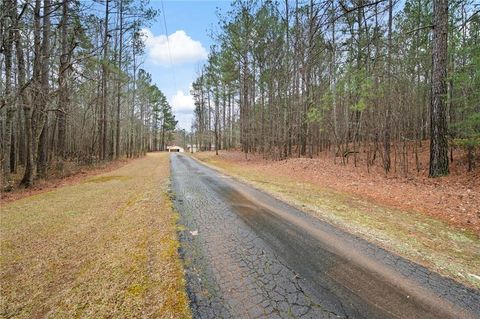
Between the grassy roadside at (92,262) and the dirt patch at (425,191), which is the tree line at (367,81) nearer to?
the dirt patch at (425,191)

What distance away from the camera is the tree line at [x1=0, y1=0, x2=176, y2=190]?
821 centimetres

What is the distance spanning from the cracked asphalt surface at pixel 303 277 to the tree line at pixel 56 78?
25.2 feet

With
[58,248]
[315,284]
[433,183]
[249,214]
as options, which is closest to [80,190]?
[58,248]

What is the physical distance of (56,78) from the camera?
476 inches

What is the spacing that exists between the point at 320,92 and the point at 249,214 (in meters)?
13.4

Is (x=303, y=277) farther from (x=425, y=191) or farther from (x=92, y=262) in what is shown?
(x=425, y=191)

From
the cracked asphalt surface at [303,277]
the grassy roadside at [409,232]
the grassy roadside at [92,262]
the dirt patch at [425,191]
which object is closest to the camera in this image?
the cracked asphalt surface at [303,277]

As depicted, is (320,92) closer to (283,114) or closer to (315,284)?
(283,114)

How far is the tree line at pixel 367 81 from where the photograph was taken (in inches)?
340

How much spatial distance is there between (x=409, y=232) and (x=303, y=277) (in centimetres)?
270

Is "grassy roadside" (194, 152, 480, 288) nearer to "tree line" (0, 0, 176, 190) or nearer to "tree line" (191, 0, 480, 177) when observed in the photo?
"tree line" (191, 0, 480, 177)

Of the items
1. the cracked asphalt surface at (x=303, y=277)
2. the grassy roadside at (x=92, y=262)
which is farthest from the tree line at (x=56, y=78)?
the cracked asphalt surface at (x=303, y=277)

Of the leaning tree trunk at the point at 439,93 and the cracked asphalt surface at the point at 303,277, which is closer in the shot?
the cracked asphalt surface at the point at 303,277

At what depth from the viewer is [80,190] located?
27.2ft
